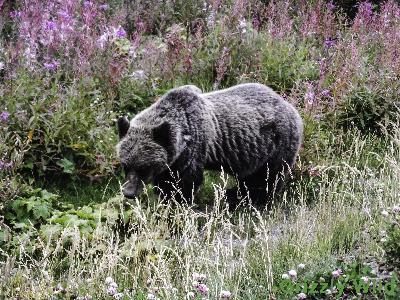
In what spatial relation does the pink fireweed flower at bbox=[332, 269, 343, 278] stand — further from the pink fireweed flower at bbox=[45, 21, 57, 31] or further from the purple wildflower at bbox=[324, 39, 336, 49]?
the purple wildflower at bbox=[324, 39, 336, 49]

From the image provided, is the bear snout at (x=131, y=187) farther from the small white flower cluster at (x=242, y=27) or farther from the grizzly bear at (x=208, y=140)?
the small white flower cluster at (x=242, y=27)

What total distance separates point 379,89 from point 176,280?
4.98 metres

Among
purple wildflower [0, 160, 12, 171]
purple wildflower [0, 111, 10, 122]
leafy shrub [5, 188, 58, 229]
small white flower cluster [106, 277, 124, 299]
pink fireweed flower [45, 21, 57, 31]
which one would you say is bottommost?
leafy shrub [5, 188, 58, 229]

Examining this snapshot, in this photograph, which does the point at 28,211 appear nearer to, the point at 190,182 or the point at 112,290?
the point at 190,182

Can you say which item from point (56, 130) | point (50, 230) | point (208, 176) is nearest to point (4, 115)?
point (56, 130)

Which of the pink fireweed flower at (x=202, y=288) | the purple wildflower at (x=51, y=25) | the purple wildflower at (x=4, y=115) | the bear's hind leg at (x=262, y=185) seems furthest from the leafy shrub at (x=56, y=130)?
the pink fireweed flower at (x=202, y=288)

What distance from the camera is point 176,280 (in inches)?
227

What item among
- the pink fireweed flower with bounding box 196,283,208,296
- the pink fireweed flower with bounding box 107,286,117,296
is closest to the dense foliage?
the pink fireweed flower with bounding box 196,283,208,296

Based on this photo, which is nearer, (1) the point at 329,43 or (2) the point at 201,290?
(2) the point at 201,290

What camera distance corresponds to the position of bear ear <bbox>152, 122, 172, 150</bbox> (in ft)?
22.0

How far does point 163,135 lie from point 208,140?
0.64 meters

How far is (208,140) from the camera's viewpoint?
723cm

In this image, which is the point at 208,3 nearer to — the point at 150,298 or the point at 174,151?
the point at 174,151

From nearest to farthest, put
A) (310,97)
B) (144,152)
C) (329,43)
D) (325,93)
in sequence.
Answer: (144,152) → (310,97) → (325,93) → (329,43)
